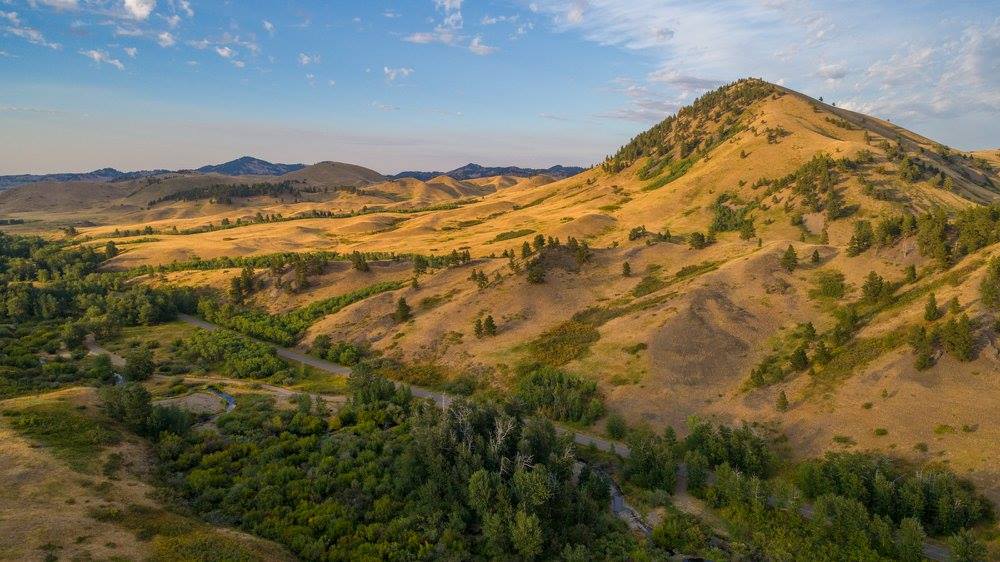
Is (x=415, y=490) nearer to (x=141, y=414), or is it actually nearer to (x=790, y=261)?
(x=141, y=414)

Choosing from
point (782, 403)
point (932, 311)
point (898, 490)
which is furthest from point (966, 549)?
point (932, 311)

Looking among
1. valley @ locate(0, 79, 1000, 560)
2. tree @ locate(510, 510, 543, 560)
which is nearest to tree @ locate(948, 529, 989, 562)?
valley @ locate(0, 79, 1000, 560)

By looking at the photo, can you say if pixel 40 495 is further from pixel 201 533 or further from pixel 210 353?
pixel 210 353

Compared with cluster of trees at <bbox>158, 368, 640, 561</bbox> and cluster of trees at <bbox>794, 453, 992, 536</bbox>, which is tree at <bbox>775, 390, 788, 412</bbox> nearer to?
cluster of trees at <bbox>794, 453, 992, 536</bbox>

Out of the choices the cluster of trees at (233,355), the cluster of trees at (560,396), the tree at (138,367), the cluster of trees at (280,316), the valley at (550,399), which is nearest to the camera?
the valley at (550,399)

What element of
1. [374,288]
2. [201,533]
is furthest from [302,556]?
[374,288]

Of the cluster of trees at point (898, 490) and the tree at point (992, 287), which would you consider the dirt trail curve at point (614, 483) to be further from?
the tree at point (992, 287)

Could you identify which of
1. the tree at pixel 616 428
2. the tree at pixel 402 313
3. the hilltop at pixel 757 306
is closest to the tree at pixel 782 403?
the hilltop at pixel 757 306

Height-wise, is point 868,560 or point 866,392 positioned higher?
point 866,392
